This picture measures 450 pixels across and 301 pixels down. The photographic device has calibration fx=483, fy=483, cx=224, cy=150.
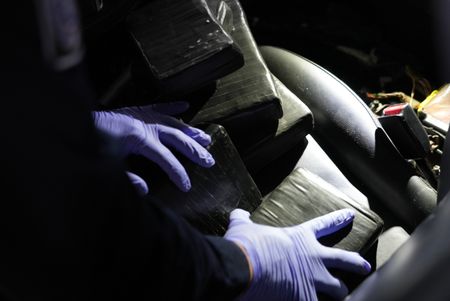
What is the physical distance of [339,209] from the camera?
120 cm

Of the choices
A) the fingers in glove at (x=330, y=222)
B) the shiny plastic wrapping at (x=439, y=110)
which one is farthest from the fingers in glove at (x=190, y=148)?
the shiny plastic wrapping at (x=439, y=110)

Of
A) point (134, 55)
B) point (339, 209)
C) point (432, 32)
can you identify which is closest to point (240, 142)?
point (339, 209)

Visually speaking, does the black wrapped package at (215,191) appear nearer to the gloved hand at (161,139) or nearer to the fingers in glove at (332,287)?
the gloved hand at (161,139)

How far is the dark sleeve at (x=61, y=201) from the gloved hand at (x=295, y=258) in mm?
380

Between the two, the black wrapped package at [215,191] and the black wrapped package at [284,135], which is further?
the black wrapped package at [284,135]

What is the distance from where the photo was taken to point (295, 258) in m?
1.09

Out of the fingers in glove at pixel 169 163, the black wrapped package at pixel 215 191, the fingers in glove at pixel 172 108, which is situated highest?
the fingers in glove at pixel 172 108

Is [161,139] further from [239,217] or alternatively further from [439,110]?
[439,110]

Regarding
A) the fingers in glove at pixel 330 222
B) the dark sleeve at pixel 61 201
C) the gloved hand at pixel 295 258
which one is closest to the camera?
the dark sleeve at pixel 61 201

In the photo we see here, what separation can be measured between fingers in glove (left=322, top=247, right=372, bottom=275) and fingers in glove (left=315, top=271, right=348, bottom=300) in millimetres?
30

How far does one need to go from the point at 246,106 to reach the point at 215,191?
24 centimetres

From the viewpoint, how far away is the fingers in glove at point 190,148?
1202mm

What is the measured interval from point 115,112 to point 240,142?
1.16ft

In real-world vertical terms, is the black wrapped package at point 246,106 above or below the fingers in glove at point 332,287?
above
